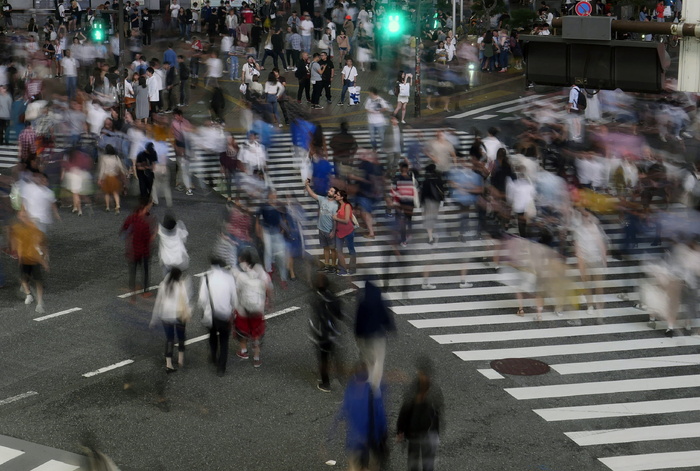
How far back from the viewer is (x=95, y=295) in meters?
18.1

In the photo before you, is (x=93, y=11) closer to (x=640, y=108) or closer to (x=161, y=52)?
(x=161, y=52)

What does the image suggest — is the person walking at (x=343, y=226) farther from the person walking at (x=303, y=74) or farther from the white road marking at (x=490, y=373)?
the person walking at (x=303, y=74)

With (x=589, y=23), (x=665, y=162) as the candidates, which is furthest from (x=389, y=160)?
(x=589, y=23)

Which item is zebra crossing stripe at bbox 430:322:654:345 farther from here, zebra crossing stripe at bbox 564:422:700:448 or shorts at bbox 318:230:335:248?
shorts at bbox 318:230:335:248

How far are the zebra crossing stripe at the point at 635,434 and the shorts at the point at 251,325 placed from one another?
443 cm

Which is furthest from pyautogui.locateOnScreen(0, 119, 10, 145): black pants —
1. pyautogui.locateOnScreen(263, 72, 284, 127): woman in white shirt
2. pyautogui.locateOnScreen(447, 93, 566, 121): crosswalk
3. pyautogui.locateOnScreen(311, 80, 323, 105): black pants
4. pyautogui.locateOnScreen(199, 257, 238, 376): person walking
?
pyautogui.locateOnScreen(199, 257, 238, 376): person walking

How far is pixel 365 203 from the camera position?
69.8ft

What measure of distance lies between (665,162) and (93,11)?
34071 millimetres

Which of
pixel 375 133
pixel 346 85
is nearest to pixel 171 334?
pixel 375 133

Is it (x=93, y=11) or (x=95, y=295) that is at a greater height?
(x=93, y=11)

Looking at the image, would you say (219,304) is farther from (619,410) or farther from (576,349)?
(619,410)

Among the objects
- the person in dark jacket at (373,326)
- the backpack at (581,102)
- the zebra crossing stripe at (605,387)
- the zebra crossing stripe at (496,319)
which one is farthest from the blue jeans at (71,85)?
the zebra crossing stripe at (605,387)

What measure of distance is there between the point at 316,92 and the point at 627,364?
806 inches

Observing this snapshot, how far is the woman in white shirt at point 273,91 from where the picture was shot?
31.2m
